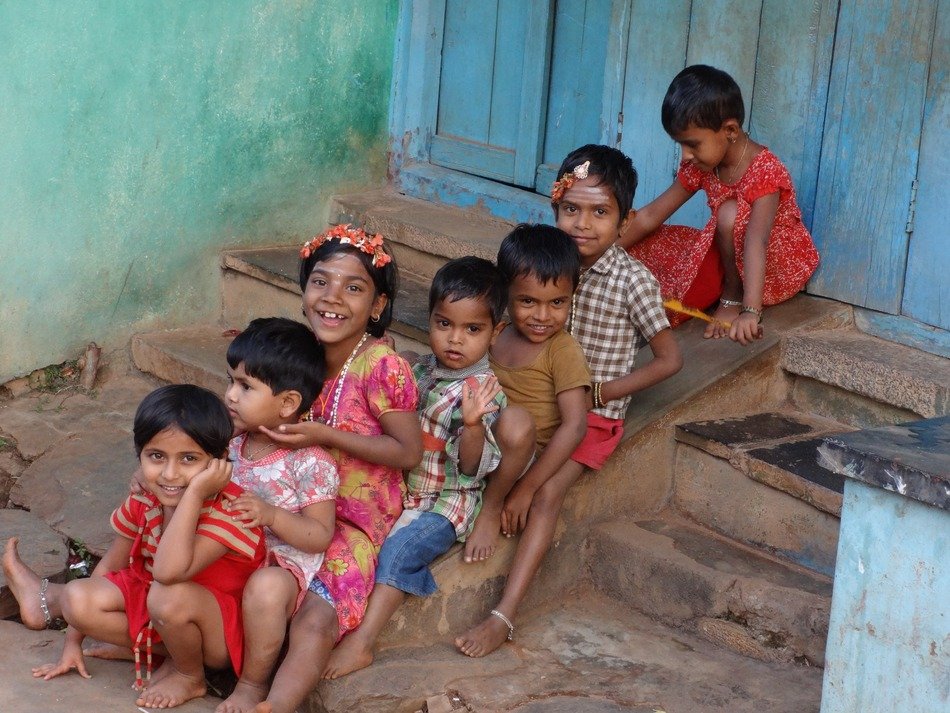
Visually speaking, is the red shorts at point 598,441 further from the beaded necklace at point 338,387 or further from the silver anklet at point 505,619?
the beaded necklace at point 338,387

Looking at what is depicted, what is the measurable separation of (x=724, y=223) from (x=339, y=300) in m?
1.35

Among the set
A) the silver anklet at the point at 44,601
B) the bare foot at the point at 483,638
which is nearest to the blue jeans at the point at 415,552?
the bare foot at the point at 483,638

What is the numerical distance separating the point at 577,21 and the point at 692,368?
1620 mm

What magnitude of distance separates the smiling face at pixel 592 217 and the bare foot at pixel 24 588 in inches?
67.2

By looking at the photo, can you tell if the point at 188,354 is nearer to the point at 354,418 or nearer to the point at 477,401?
the point at 354,418

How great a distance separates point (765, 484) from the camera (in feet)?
11.5

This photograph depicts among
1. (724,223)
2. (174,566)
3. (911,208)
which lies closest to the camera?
(174,566)

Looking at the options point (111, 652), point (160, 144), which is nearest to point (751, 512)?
point (111, 652)

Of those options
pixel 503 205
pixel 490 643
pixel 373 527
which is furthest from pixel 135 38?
pixel 490 643

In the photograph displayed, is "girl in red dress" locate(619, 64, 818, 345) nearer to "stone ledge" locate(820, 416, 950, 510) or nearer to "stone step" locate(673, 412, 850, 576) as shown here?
"stone step" locate(673, 412, 850, 576)

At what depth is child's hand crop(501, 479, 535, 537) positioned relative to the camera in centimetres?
339

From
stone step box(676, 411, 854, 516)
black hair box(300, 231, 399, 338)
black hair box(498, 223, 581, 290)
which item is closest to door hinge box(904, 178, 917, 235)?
stone step box(676, 411, 854, 516)

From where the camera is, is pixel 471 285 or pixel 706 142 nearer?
pixel 471 285

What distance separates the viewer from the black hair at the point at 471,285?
125 inches
